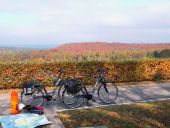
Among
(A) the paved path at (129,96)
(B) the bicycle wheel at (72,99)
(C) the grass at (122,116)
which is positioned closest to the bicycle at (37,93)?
(B) the bicycle wheel at (72,99)

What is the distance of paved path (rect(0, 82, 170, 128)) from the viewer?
10.8m

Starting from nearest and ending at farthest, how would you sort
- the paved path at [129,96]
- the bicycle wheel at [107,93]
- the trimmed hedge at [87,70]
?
the paved path at [129,96] < the bicycle wheel at [107,93] < the trimmed hedge at [87,70]

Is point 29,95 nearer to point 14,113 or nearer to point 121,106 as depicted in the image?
point 14,113

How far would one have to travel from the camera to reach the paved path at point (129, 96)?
10.8 meters

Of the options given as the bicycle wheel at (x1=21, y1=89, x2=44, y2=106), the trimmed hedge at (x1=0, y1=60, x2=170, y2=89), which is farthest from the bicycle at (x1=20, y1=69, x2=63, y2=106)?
the trimmed hedge at (x1=0, y1=60, x2=170, y2=89)

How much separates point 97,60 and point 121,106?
7.39m

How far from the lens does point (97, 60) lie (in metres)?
18.8

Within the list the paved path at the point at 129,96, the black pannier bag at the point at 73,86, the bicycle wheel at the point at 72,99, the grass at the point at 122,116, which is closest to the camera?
the grass at the point at 122,116

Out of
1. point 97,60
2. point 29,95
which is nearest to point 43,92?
point 29,95

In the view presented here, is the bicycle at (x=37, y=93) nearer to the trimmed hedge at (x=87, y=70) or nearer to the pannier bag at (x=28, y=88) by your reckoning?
the pannier bag at (x=28, y=88)

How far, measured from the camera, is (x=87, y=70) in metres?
18.0

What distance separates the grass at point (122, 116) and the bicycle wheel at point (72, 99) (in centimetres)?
71

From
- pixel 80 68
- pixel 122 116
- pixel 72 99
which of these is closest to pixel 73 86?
pixel 72 99

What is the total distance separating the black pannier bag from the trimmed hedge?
589cm
